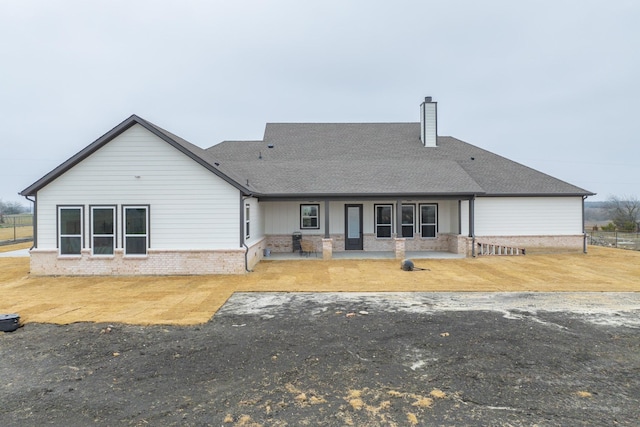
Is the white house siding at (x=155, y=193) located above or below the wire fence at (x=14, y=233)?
above

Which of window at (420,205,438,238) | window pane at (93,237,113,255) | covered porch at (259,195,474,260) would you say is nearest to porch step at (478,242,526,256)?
covered porch at (259,195,474,260)

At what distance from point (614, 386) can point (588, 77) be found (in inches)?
1543

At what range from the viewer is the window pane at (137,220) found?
13156mm

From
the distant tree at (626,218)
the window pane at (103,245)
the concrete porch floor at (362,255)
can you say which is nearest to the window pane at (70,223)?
the window pane at (103,245)

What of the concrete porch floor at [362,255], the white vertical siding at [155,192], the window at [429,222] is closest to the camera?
the white vertical siding at [155,192]

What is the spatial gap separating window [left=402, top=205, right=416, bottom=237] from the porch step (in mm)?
3362

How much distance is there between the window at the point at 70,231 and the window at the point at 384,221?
1303cm

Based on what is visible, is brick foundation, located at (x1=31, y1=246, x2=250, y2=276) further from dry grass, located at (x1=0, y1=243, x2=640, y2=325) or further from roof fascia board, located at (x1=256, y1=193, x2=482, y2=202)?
roof fascia board, located at (x1=256, y1=193, x2=482, y2=202)

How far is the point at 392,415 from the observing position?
3982 millimetres

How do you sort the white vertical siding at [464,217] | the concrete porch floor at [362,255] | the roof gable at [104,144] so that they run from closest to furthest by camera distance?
the roof gable at [104,144] → the concrete porch floor at [362,255] → the white vertical siding at [464,217]

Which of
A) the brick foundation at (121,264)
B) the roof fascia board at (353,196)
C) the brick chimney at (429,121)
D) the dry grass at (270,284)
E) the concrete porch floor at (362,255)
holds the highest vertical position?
the brick chimney at (429,121)

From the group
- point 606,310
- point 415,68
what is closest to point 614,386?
point 606,310

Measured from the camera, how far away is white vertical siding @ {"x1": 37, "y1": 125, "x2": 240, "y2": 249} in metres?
13.1

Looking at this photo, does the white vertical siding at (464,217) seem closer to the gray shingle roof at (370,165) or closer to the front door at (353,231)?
the gray shingle roof at (370,165)
